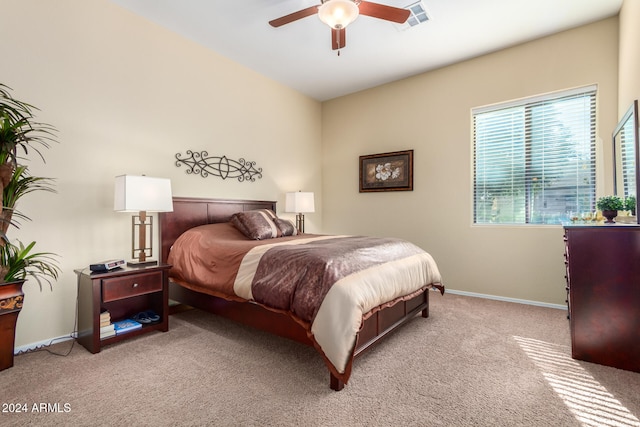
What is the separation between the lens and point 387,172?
181 inches

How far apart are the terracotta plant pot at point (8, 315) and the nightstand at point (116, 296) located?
0.38 m

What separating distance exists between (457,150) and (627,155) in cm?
175

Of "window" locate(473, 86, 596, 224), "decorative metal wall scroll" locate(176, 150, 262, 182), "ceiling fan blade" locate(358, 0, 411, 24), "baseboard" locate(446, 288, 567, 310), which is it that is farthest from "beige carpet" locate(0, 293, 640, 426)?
"ceiling fan blade" locate(358, 0, 411, 24)

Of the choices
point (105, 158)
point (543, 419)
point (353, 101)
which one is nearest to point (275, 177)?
point (353, 101)

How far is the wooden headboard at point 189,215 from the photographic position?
316 centimetres

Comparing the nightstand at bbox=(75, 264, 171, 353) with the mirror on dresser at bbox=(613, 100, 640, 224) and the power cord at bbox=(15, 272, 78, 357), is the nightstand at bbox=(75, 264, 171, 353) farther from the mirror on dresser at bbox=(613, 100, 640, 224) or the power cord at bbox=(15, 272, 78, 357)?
the mirror on dresser at bbox=(613, 100, 640, 224)

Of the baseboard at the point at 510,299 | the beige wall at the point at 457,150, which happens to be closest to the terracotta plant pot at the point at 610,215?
the beige wall at the point at 457,150

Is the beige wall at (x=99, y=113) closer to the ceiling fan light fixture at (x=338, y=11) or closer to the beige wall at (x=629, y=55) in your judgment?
the ceiling fan light fixture at (x=338, y=11)

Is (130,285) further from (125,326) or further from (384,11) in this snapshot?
(384,11)

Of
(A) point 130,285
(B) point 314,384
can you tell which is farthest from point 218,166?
(B) point 314,384

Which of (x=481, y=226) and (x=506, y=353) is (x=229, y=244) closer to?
(x=506, y=353)

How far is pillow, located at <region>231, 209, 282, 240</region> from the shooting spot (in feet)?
10.2

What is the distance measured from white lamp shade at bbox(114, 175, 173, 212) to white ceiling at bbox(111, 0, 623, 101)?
167 cm

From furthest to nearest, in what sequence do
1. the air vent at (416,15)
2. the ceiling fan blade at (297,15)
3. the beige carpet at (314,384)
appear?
the air vent at (416,15) < the ceiling fan blade at (297,15) < the beige carpet at (314,384)
